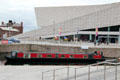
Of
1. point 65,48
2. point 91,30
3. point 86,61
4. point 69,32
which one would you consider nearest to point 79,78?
point 86,61

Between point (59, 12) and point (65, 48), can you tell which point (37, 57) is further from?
point (59, 12)

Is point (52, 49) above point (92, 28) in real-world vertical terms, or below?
below

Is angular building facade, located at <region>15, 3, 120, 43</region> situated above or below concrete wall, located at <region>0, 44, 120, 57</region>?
above

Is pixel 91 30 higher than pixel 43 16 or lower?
lower

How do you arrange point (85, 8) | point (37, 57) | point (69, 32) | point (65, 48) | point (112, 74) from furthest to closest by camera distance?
point (85, 8), point (69, 32), point (65, 48), point (37, 57), point (112, 74)

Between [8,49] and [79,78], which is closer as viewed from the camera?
[79,78]

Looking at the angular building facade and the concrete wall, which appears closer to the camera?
the concrete wall

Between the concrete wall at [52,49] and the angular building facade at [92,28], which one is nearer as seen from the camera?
the concrete wall at [52,49]

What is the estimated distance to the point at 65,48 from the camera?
3600 cm

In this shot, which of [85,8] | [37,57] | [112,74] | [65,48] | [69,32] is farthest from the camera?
[85,8]

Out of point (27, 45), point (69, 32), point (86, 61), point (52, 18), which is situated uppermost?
point (52, 18)

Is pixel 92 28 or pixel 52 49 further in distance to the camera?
pixel 92 28

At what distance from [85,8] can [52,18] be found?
1590cm

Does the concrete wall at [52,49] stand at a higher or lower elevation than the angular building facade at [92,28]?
lower
